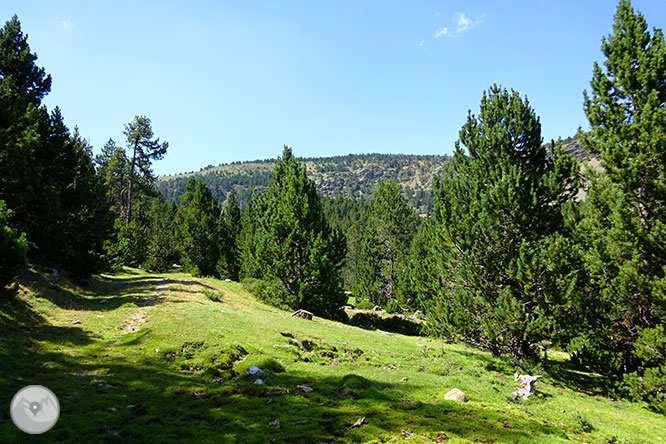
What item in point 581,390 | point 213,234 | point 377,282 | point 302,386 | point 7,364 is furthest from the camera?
point 213,234

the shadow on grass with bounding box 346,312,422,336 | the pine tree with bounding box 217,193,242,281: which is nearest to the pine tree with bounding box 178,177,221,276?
the pine tree with bounding box 217,193,242,281

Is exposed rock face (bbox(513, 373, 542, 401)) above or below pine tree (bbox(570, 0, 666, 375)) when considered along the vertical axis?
below

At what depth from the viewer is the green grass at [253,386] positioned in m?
7.87

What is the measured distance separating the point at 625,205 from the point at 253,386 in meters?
17.3

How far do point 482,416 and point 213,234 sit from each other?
52096 mm

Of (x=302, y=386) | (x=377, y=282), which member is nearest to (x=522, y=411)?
(x=302, y=386)

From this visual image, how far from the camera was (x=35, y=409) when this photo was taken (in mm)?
8016

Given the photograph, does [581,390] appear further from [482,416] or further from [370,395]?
[370,395]

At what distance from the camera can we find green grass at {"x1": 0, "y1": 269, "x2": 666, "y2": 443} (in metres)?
7.87

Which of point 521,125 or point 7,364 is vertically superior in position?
point 521,125

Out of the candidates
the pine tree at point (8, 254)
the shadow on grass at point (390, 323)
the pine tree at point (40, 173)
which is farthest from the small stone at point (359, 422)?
the shadow on grass at point (390, 323)

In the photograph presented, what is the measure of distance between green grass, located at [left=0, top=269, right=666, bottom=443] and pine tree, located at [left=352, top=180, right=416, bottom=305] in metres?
28.8

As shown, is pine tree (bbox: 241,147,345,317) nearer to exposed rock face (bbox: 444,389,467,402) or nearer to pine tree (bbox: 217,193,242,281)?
exposed rock face (bbox: 444,389,467,402)

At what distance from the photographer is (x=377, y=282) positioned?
4944cm
